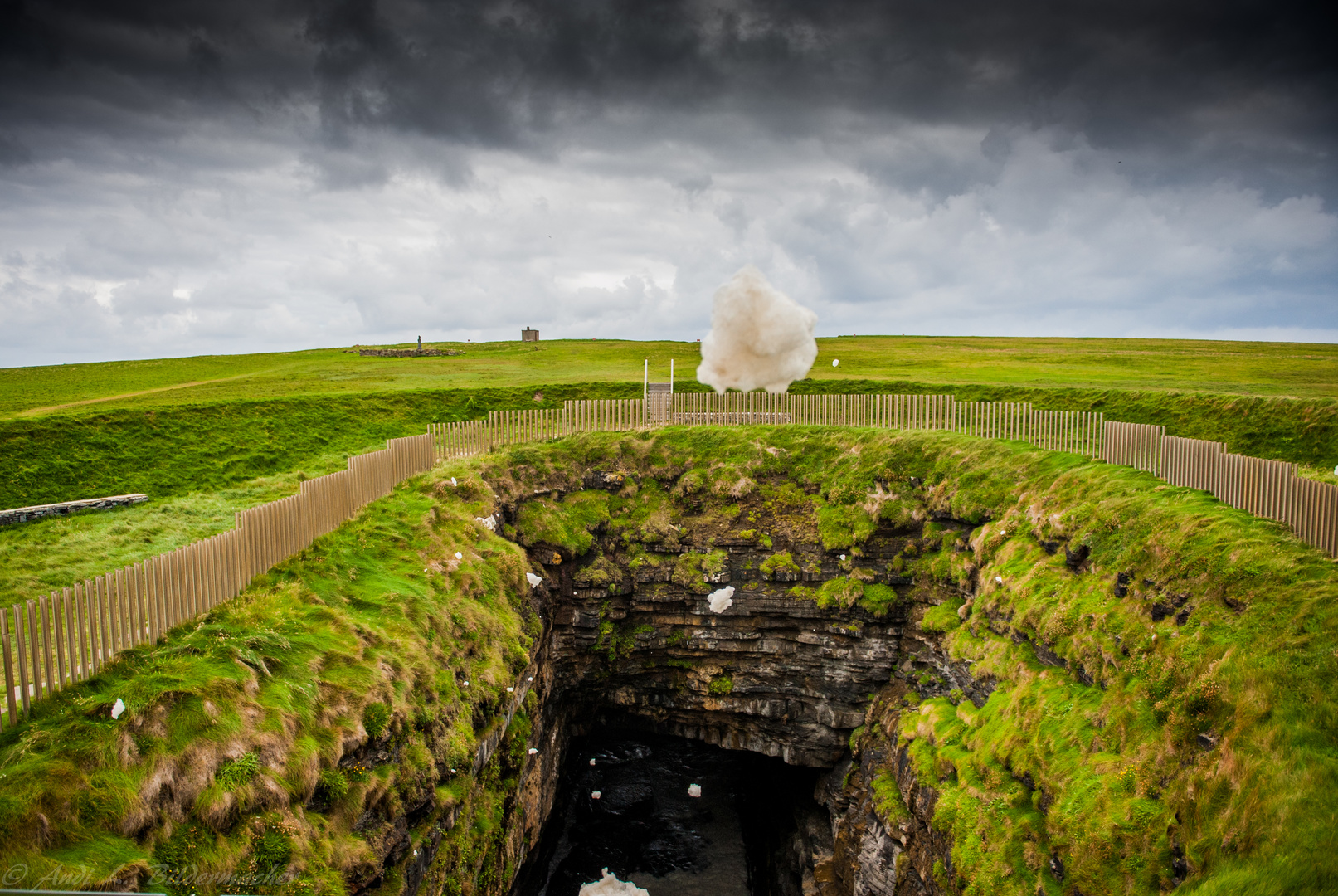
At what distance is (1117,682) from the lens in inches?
576

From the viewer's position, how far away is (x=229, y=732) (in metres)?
10.3

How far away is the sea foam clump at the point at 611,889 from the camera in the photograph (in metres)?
23.8

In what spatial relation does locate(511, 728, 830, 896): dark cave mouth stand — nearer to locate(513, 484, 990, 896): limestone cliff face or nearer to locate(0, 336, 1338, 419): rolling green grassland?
locate(513, 484, 990, 896): limestone cliff face

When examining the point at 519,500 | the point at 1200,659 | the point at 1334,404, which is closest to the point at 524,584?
the point at 519,500

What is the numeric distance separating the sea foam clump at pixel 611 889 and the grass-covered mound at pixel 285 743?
7.16 meters

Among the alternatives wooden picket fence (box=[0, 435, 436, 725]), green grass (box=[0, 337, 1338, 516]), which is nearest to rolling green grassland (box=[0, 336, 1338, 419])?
green grass (box=[0, 337, 1338, 516])

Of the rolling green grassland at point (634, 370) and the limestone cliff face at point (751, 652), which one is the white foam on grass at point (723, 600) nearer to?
the limestone cliff face at point (751, 652)

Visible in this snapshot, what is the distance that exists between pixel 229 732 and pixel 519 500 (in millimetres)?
16955

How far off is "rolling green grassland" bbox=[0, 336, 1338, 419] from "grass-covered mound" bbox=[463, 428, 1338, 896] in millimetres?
15822

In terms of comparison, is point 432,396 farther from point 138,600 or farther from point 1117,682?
point 1117,682

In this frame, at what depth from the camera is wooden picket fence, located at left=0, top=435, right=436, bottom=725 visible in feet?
32.4

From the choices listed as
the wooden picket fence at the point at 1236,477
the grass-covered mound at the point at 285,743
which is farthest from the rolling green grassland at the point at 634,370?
the grass-covered mound at the point at 285,743

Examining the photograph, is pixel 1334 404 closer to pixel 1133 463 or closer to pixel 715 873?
pixel 1133 463

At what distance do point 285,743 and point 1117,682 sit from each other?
14.5 m
